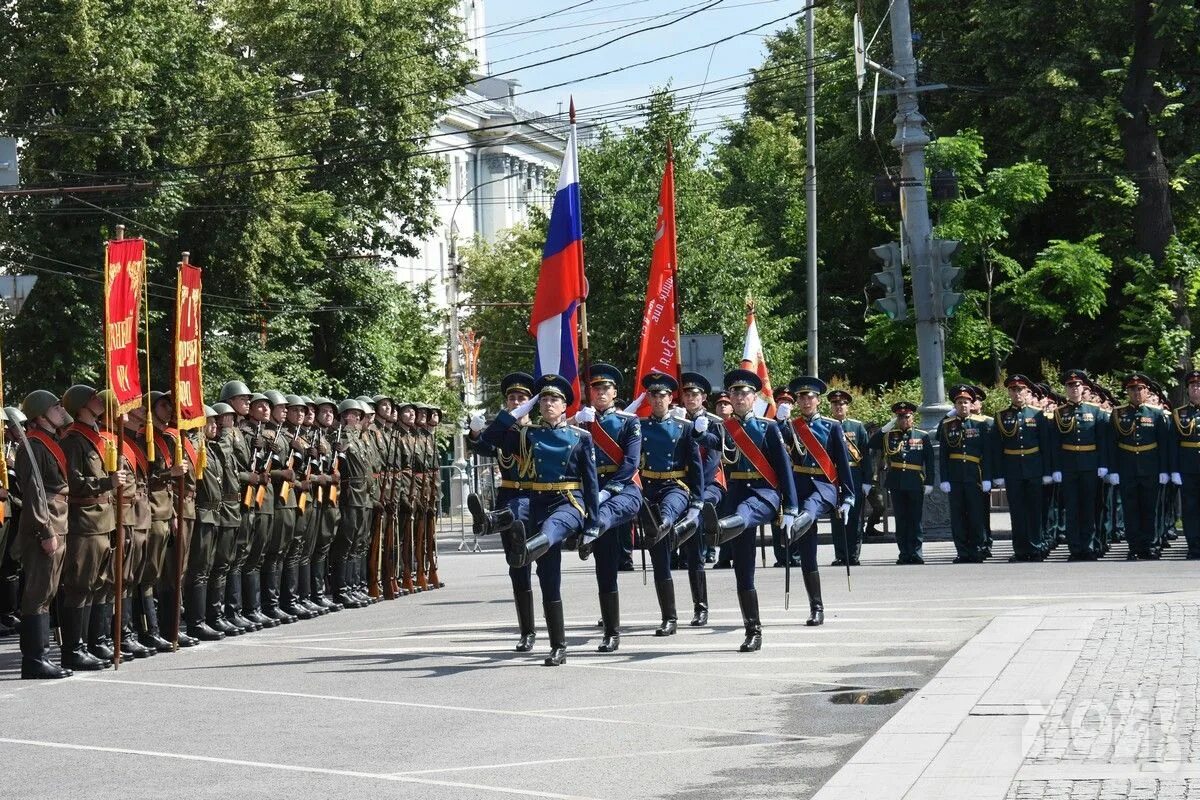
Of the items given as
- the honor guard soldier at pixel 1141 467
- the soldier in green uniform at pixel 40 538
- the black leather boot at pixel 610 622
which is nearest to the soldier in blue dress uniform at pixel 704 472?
the black leather boot at pixel 610 622

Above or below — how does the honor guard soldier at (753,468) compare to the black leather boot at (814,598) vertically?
above

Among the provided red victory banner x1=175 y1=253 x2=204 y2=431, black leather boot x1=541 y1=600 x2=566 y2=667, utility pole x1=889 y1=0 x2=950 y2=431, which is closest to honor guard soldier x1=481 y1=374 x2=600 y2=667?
black leather boot x1=541 y1=600 x2=566 y2=667

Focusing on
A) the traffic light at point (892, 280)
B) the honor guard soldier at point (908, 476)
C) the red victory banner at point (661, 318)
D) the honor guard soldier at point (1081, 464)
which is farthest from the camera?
the traffic light at point (892, 280)

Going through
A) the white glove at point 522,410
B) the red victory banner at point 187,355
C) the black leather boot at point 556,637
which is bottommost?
the black leather boot at point 556,637

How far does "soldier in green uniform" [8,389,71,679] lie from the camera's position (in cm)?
1335

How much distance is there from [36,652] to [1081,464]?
41.6 ft

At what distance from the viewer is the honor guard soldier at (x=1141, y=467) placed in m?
21.5

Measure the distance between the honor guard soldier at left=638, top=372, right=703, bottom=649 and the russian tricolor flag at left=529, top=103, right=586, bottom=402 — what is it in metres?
2.11

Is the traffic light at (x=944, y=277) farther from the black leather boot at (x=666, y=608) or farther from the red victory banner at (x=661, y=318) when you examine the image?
the black leather boot at (x=666, y=608)

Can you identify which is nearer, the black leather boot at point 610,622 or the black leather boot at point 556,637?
the black leather boot at point 556,637

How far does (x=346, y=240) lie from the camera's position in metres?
45.5

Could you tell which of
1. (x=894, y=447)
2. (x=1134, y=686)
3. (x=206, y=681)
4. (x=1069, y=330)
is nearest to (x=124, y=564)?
(x=206, y=681)

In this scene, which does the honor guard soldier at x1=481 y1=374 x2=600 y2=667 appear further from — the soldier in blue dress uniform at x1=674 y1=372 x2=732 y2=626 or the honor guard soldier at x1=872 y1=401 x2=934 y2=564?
the honor guard soldier at x1=872 y1=401 x2=934 y2=564

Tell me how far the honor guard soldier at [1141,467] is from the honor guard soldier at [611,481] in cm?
902
